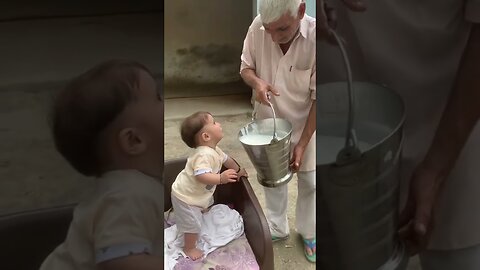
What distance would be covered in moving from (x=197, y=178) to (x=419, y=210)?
670 millimetres

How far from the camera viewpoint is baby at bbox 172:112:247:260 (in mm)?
1263

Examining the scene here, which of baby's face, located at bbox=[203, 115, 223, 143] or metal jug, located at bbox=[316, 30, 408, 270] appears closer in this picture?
metal jug, located at bbox=[316, 30, 408, 270]

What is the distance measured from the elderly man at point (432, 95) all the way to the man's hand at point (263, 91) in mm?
768

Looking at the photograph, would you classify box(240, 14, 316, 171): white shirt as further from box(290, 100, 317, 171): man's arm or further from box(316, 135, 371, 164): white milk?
box(316, 135, 371, 164): white milk

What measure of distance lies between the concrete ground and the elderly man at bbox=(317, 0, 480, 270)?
0.97m

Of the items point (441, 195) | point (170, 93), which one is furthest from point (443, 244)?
point (170, 93)

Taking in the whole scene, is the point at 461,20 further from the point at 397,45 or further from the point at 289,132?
the point at 289,132

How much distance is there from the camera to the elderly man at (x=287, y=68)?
131 cm

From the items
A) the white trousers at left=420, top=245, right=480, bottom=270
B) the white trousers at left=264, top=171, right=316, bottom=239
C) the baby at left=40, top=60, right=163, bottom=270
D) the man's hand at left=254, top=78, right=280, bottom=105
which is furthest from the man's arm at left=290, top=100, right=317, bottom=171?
the baby at left=40, top=60, right=163, bottom=270

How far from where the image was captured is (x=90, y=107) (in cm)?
53

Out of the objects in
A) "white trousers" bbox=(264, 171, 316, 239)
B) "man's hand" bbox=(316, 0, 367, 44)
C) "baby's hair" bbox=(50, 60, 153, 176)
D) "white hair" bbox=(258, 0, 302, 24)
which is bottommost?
"white trousers" bbox=(264, 171, 316, 239)

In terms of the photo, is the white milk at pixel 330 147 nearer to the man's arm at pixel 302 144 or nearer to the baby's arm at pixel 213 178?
the baby's arm at pixel 213 178

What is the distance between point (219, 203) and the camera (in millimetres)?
1516

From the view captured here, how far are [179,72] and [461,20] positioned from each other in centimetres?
175
